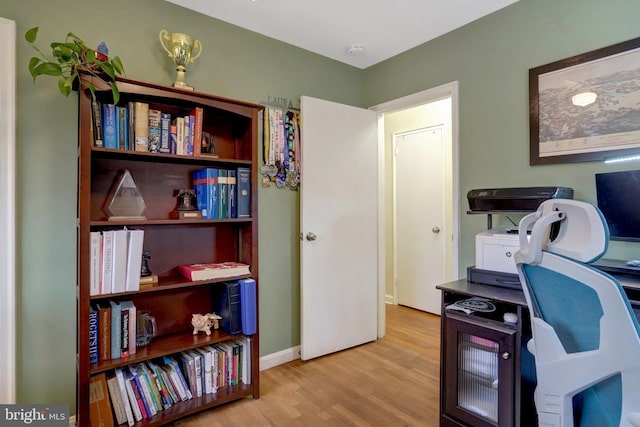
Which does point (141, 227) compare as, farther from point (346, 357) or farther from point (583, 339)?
point (583, 339)

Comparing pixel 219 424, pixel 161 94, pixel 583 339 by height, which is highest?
pixel 161 94

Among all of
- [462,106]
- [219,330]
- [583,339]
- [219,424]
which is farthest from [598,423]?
[462,106]

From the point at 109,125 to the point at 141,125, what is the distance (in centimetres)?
15

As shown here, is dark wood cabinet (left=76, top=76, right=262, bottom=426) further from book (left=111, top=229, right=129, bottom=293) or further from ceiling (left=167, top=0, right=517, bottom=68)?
ceiling (left=167, top=0, right=517, bottom=68)

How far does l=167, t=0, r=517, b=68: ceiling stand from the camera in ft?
7.16

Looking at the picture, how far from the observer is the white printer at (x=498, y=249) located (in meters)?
1.82

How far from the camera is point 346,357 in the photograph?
9.09 ft

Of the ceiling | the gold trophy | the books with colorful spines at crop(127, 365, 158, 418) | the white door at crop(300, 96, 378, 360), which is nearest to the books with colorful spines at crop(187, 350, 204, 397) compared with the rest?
the books with colorful spines at crop(127, 365, 158, 418)

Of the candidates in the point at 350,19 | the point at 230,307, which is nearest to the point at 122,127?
the point at 230,307

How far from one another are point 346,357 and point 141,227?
1.82 metres

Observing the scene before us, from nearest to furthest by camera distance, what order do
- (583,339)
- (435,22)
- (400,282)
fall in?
(583,339)
(435,22)
(400,282)

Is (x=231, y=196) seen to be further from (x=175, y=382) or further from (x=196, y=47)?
(x=175, y=382)

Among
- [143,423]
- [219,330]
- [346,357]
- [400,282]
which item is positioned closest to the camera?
[143,423]

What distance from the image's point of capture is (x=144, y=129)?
184cm
